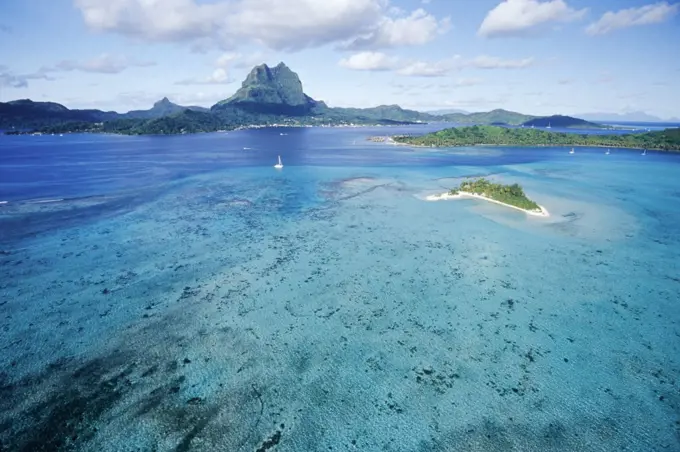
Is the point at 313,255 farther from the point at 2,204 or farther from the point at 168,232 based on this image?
the point at 2,204

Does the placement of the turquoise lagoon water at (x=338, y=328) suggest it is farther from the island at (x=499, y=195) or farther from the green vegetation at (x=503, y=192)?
the green vegetation at (x=503, y=192)

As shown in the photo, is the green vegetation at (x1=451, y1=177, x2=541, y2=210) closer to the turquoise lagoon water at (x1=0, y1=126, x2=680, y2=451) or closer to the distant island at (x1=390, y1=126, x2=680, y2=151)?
the turquoise lagoon water at (x1=0, y1=126, x2=680, y2=451)

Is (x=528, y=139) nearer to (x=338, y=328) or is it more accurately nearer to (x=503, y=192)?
(x=503, y=192)

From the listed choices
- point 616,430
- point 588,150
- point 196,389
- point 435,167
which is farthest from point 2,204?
point 588,150

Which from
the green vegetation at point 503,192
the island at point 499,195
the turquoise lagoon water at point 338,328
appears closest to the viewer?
the turquoise lagoon water at point 338,328

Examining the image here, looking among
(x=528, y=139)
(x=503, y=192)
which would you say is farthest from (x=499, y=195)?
(x=528, y=139)

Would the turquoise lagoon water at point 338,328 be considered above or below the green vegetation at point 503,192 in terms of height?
below

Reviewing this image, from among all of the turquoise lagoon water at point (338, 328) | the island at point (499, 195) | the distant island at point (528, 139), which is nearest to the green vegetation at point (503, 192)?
the island at point (499, 195)
